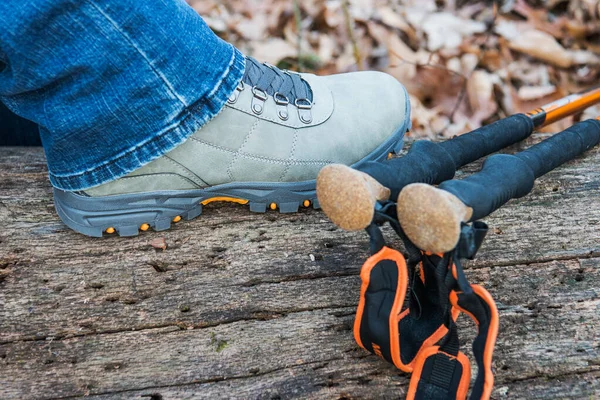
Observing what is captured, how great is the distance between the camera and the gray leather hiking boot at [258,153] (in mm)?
1288

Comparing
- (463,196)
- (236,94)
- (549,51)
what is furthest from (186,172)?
(549,51)

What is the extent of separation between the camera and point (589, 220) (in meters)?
1.39

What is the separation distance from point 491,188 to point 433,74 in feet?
5.64

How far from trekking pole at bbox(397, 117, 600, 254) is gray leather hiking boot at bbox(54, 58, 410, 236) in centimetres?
37

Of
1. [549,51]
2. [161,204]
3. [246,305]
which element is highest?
[549,51]

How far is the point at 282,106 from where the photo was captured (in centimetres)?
133

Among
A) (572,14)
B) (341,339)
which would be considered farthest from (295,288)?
(572,14)

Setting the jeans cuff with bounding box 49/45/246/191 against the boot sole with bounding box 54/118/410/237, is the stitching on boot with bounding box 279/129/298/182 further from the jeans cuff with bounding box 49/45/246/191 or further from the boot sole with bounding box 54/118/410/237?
the jeans cuff with bounding box 49/45/246/191

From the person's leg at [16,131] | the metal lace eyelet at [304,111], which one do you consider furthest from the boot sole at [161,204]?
the person's leg at [16,131]

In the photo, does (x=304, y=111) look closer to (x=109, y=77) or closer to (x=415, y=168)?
(x=415, y=168)

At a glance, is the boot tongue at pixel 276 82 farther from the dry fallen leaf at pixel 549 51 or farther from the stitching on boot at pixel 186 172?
the dry fallen leaf at pixel 549 51

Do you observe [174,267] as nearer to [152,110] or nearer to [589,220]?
[152,110]

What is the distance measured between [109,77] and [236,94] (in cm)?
28

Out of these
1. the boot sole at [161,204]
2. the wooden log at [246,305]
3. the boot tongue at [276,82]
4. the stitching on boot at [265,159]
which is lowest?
the wooden log at [246,305]
